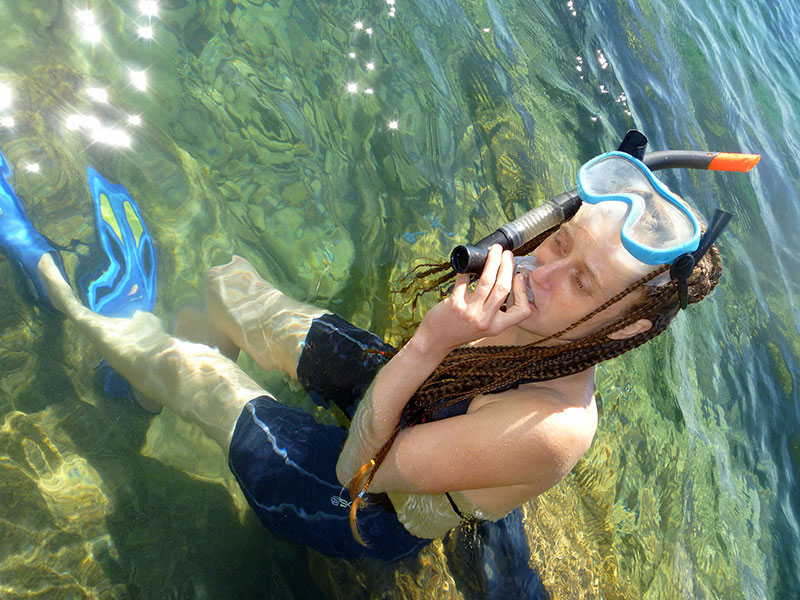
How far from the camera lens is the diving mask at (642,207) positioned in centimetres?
208

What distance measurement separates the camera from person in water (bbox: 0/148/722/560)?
210 centimetres

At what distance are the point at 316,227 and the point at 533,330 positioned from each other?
2081 mm

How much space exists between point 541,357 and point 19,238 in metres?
2.69

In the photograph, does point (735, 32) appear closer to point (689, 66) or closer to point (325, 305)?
point (689, 66)

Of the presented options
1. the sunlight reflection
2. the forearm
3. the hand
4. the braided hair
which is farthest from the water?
the hand

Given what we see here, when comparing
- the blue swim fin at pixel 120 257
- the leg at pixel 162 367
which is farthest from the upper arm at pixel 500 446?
the blue swim fin at pixel 120 257

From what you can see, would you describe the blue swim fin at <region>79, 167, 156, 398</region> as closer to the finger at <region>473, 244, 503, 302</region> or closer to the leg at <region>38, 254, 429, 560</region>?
the leg at <region>38, 254, 429, 560</region>

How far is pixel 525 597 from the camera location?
3250 mm

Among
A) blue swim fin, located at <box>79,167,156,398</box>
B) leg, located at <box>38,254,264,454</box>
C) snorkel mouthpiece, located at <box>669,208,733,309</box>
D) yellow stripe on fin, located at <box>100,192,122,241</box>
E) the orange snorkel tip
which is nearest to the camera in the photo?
snorkel mouthpiece, located at <box>669,208,733,309</box>

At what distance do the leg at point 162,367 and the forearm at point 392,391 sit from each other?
0.92 m

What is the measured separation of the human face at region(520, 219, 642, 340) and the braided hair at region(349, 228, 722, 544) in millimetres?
27

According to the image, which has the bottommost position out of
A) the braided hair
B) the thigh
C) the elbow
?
the thigh

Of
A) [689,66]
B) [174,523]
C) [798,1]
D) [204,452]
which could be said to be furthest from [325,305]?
[798,1]

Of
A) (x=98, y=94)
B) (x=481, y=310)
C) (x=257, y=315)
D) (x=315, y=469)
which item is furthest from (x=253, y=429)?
(x=98, y=94)
